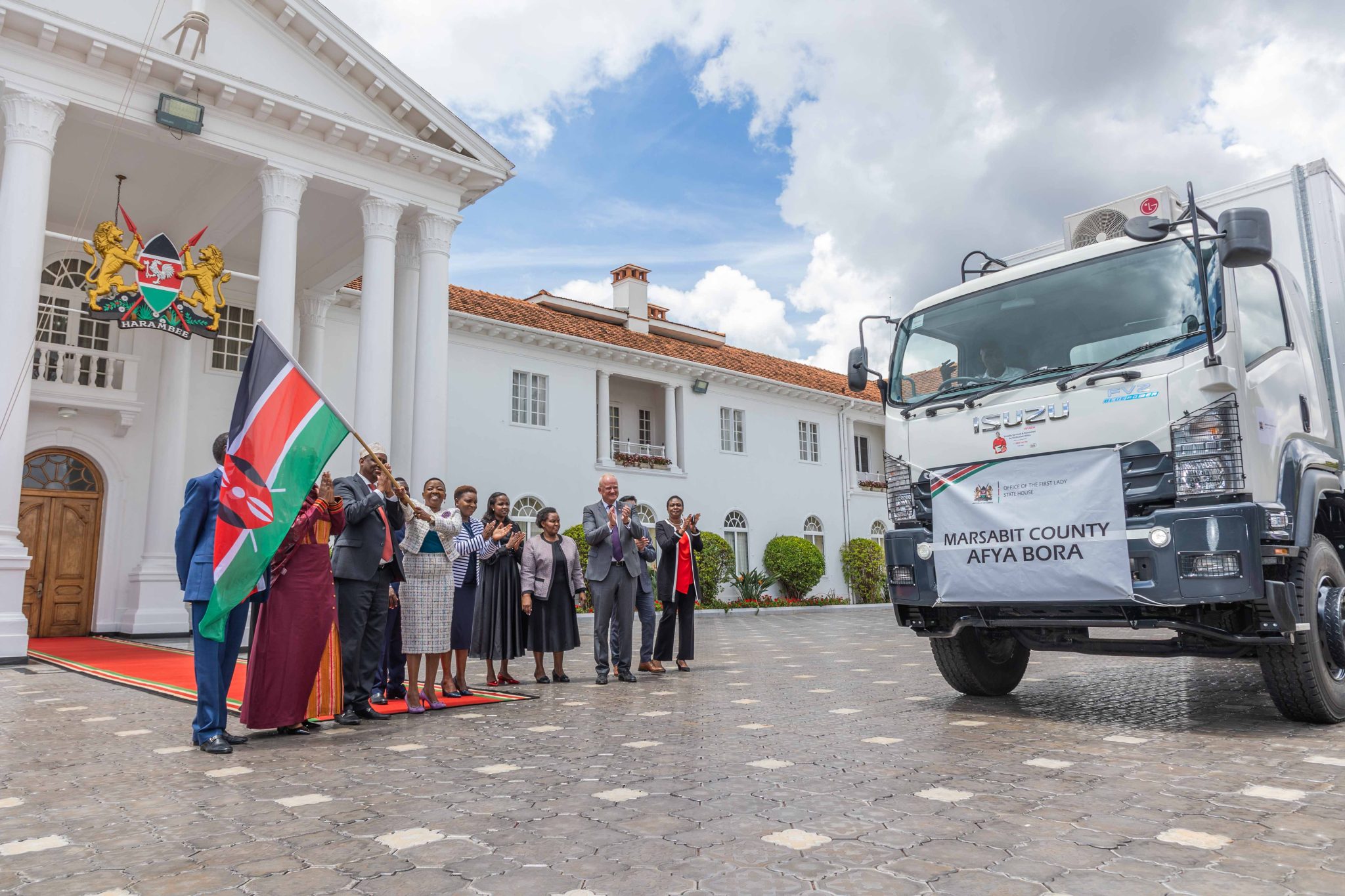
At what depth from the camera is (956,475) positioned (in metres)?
5.79

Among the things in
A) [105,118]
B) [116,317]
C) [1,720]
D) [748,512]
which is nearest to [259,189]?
[105,118]

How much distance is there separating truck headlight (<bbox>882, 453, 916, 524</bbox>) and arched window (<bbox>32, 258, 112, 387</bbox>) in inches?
547

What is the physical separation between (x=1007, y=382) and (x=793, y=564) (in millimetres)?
20228

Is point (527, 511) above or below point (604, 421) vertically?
below

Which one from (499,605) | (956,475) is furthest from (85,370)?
(956,475)

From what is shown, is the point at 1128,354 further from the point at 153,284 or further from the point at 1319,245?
the point at 153,284

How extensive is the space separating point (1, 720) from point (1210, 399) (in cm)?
824

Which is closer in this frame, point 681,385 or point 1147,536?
point 1147,536

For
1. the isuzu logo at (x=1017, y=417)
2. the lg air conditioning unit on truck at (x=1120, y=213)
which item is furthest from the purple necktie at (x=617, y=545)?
the lg air conditioning unit on truck at (x=1120, y=213)

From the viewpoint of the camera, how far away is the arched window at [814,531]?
90.2 ft

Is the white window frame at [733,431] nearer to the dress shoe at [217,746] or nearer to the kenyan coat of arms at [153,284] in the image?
the kenyan coat of arms at [153,284]

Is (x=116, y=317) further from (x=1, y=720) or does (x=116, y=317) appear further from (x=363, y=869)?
(x=363, y=869)

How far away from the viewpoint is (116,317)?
1156 centimetres

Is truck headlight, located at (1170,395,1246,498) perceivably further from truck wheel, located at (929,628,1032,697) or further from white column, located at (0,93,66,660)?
white column, located at (0,93,66,660)
